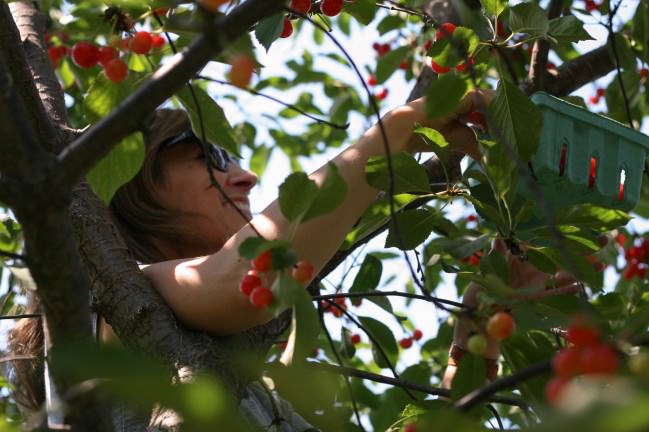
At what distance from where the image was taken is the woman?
156 centimetres

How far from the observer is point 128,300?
1.66m

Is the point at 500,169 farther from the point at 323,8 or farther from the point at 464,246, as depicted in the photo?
the point at 323,8

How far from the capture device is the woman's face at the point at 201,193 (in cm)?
222

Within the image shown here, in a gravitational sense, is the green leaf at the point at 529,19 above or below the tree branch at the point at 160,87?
above

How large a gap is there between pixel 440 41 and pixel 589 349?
37.3 inches

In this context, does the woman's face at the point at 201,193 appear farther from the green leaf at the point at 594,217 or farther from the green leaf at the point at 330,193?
the green leaf at the point at 330,193

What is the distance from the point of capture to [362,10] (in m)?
1.82

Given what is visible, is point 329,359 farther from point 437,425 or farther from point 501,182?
point 437,425

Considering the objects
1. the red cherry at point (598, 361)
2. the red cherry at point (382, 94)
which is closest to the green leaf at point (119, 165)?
the red cherry at point (598, 361)

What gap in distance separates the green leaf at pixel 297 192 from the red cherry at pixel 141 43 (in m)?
0.48

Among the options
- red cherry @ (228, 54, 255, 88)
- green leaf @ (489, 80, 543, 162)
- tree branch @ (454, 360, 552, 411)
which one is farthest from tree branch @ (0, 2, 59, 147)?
tree branch @ (454, 360, 552, 411)

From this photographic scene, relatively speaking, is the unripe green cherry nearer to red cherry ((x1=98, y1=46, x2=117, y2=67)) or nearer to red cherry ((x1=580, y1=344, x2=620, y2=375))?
red cherry ((x1=580, y1=344, x2=620, y2=375))

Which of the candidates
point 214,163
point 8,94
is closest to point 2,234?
point 214,163

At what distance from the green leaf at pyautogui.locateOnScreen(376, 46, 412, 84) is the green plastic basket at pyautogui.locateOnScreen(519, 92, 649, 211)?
4.94ft
